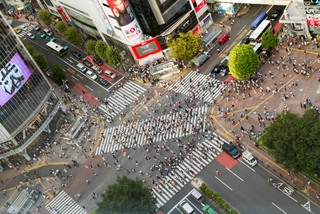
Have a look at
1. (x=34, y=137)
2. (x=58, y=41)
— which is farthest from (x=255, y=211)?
(x=58, y=41)

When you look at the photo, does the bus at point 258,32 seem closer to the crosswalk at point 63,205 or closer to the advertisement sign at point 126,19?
the advertisement sign at point 126,19

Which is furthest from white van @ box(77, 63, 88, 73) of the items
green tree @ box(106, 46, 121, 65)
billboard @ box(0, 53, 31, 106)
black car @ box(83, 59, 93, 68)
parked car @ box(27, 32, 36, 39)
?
parked car @ box(27, 32, 36, 39)

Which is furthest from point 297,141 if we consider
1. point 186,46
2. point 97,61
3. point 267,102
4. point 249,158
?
point 97,61

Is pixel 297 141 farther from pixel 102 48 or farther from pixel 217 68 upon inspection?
pixel 102 48

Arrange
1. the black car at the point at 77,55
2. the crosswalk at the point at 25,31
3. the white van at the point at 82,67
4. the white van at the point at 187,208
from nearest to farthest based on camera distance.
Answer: the white van at the point at 187,208, the white van at the point at 82,67, the black car at the point at 77,55, the crosswalk at the point at 25,31

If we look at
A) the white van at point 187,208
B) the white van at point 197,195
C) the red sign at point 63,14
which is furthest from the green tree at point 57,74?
the white van at point 187,208

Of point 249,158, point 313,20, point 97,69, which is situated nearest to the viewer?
point 249,158
